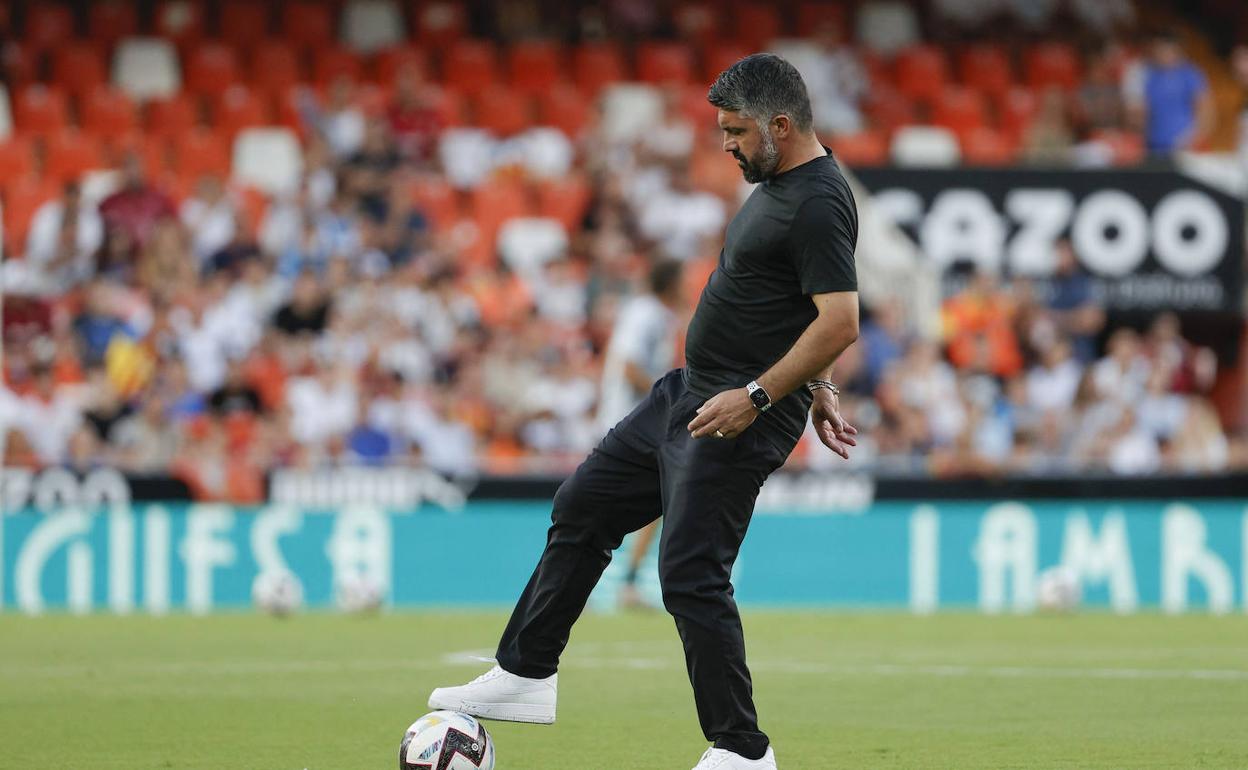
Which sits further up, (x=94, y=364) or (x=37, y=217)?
(x=37, y=217)

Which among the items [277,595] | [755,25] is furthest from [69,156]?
[755,25]

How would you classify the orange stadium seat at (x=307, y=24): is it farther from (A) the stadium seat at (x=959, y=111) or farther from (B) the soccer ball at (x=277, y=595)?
(B) the soccer ball at (x=277, y=595)

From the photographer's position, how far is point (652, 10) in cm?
2378

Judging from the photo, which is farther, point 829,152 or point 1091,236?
point 1091,236

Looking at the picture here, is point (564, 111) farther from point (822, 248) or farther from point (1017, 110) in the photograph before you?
point (822, 248)

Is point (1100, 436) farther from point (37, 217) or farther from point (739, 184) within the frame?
point (37, 217)

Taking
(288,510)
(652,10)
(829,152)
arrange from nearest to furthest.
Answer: (829,152), (288,510), (652,10)

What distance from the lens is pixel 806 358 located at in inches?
233

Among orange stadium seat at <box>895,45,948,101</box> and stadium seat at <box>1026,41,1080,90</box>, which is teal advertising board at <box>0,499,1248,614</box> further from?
stadium seat at <box>1026,41,1080,90</box>

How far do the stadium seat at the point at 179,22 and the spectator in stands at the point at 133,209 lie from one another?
395cm

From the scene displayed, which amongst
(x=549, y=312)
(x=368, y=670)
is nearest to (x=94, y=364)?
(x=549, y=312)

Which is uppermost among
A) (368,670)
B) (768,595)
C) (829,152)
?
(829,152)

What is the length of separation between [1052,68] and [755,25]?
353 cm

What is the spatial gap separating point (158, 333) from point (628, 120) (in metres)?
6.25
